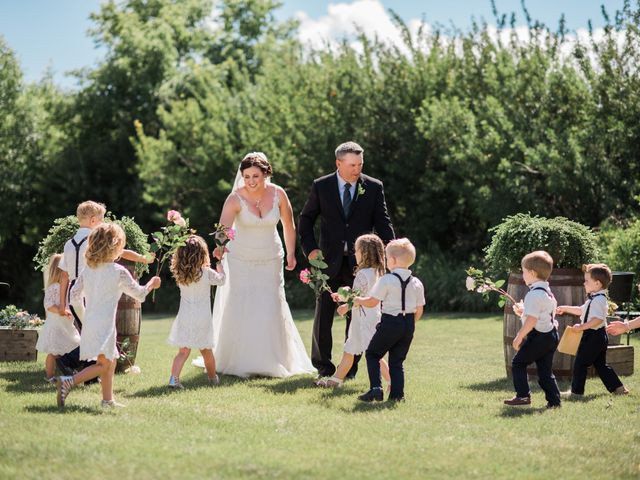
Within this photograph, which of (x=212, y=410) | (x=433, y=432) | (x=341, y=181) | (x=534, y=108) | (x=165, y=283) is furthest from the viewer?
(x=165, y=283)

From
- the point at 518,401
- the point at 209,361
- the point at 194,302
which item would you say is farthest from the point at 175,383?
the point at 518,401

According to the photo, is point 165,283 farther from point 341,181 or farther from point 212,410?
point 212,410

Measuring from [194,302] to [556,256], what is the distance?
3718 millimetres

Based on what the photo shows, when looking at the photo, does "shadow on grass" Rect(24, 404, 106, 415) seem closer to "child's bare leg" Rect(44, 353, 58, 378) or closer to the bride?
"child's bare leg" Rect(44, 353, 58, 378)

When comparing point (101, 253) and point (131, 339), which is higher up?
point (101, 253)

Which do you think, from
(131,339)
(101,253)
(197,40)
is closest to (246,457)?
(101,253)

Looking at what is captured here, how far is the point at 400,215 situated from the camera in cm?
2395

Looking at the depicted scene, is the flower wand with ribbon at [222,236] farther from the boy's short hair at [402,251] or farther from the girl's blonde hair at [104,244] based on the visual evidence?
the boy's short hair at [402,251]

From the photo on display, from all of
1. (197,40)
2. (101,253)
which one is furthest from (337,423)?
(197,40)

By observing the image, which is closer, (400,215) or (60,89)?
(400,215)

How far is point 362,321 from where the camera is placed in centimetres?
927

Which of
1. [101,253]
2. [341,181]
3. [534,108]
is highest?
[534,108]

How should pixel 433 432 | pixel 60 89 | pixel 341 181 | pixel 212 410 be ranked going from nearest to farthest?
pixel 433 432
pixel 212 410
pixel 341 181
pixel 60 89

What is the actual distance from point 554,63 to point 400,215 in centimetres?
557
